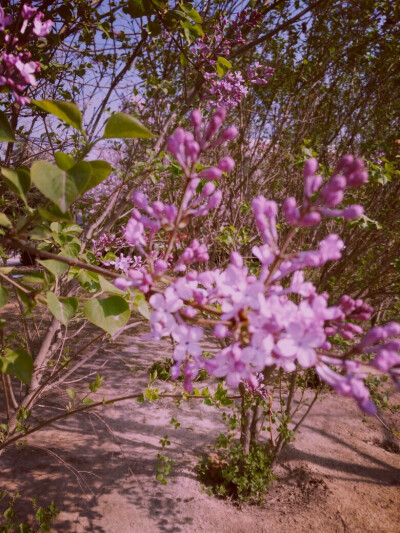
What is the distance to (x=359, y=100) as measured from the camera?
493 centimetres

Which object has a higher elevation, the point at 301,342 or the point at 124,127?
the point at 124,127

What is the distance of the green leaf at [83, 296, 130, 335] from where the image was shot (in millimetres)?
973

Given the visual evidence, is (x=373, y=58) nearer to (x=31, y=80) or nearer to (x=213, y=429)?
(x=31, y=80)

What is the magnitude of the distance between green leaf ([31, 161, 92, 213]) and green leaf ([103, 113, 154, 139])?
0.17 m

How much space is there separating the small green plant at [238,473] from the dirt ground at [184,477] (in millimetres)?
119

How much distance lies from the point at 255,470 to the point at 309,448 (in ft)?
3.64

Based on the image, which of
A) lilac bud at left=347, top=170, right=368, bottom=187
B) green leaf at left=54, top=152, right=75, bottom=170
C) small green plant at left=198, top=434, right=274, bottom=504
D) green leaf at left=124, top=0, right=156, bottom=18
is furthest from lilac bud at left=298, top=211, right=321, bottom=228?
small green plant at left=198, top=434, right=274, bottom=504

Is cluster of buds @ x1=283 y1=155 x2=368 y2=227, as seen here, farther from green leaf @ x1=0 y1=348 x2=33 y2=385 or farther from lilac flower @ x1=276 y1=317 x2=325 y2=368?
green leaf @ x1=0 y1=348 x2=33 y2=385

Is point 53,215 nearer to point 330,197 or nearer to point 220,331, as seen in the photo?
point 220,331

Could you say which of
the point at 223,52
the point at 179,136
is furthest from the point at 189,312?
the point at 223,52

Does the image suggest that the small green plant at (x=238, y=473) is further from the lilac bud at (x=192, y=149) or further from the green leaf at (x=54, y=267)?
the lilac bud at (x=192, y=149)

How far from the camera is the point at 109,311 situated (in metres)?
1.00

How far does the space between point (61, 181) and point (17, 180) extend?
252mm

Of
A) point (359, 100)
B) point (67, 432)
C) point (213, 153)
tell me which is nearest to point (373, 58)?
point (359, 100)
